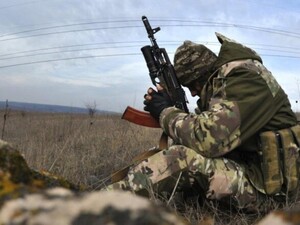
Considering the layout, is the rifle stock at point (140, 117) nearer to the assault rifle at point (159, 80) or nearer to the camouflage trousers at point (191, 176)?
the assault rifle at point (159, 80)

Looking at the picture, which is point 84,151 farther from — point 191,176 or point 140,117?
point 191,176

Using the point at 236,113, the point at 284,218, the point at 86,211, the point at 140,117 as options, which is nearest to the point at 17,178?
the point at 86,211

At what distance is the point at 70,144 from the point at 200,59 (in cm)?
275

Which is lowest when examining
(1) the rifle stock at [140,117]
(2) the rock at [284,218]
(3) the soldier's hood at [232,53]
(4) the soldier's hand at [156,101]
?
(2) the rock at [284,218]

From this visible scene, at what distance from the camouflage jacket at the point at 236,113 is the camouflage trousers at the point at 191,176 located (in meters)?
0.07

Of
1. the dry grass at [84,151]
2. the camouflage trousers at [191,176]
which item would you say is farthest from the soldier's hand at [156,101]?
the dry grass at [84,151]

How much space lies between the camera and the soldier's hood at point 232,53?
10.2 feet

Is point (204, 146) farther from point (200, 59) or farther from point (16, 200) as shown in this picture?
point (16, 200)

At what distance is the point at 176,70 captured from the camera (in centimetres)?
350

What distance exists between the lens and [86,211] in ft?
3.16

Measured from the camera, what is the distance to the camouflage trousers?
2994mm

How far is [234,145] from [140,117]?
2.92 ft

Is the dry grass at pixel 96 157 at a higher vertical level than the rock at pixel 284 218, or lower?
lower

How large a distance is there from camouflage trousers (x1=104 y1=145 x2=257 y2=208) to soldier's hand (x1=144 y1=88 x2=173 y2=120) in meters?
0.37
